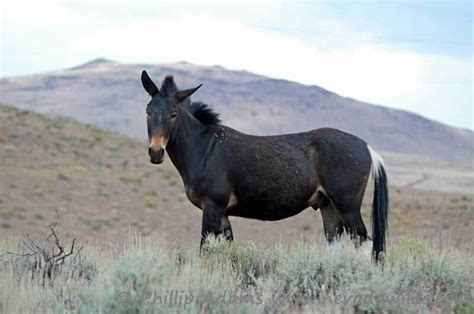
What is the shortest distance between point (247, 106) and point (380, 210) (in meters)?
131

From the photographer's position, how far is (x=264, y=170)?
9.40 meters

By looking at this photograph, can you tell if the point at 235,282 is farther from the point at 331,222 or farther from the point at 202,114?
the point at 202,114

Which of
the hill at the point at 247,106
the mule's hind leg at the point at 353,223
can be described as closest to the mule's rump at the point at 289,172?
the mule's hind leg at the point at 353,223

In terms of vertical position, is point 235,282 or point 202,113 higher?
point 202,113

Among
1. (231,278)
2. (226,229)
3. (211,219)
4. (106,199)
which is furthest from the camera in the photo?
(106,199)

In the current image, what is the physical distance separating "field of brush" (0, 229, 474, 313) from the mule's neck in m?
0.97

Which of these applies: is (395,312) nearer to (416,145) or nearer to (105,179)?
(105,179)

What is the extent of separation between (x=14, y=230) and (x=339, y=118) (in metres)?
114

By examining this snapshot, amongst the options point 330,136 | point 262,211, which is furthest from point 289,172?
point 330,136

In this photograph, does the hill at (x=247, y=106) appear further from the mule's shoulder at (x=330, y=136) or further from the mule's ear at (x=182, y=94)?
the mule's ear at (x=182, y=94)

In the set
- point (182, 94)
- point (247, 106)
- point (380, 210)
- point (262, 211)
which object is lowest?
point (262, 211)

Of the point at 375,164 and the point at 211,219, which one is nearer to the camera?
the point at 211,219

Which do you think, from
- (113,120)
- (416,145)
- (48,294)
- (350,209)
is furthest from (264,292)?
(416,145)

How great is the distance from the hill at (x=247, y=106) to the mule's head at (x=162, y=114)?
106 metres
